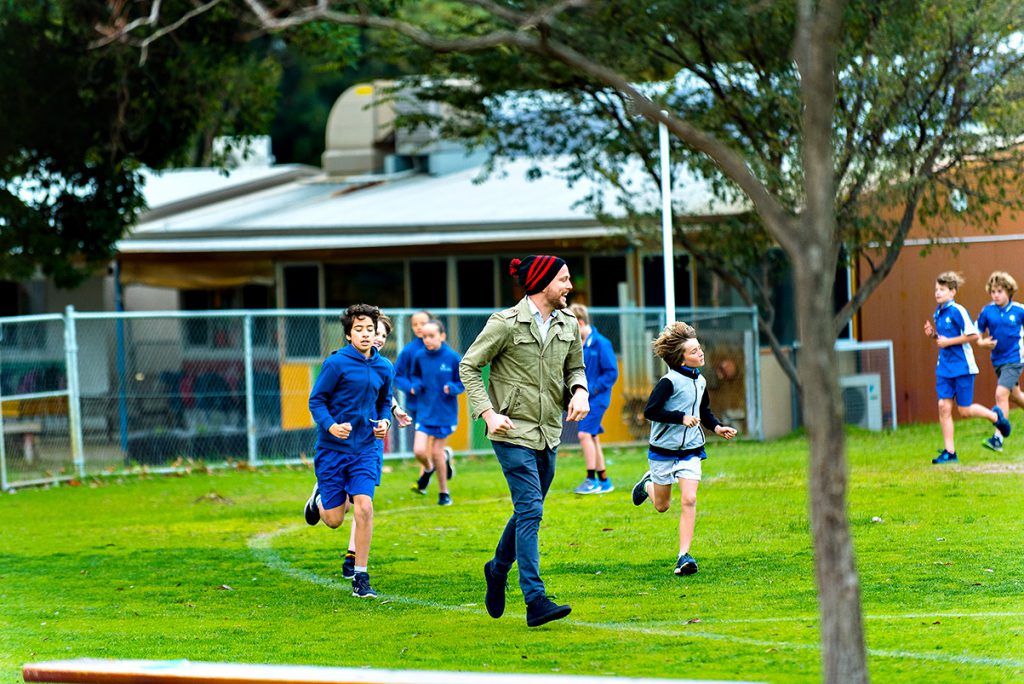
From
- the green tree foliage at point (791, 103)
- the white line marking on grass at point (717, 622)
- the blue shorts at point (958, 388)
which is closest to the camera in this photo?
the white line marking on grass at point (717, 622)

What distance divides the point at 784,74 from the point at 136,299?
14346 mm

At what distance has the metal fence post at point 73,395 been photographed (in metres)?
18.1

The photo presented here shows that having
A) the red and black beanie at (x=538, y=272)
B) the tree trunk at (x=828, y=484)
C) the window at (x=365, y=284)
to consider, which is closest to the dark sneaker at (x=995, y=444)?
the red and black beanie at (x=538, y=272)

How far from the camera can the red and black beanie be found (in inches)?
328

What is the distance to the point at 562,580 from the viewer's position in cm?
987

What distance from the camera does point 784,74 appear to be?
1900 cm

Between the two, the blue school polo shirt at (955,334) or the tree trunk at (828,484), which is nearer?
the tree trunk at (828,484)

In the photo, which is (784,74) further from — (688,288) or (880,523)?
(880,523)

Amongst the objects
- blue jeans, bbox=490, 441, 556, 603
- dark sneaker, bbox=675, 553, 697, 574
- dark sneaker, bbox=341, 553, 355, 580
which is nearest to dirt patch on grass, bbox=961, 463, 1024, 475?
dark sneaker, bbox=675, 553, 697, 574

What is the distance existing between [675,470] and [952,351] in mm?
5916

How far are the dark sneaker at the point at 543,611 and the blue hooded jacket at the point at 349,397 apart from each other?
2.26 metres

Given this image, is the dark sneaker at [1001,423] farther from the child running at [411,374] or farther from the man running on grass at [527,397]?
the man running on grass at [527,397]

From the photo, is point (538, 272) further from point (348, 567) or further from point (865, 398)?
point (865, 398)

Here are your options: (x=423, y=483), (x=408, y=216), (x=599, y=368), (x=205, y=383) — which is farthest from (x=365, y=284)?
(x=599, y=368)
